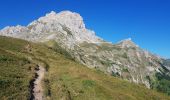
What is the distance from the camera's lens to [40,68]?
72812 mm

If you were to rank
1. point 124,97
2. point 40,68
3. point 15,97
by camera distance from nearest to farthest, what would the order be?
point 15,97, point 124,97, point 40,68

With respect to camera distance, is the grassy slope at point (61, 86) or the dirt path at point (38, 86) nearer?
the dirt path at point (38, 86)

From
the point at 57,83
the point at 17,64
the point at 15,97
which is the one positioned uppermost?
the point at 17,64

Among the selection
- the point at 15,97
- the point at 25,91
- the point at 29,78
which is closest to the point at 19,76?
the point at 29,78

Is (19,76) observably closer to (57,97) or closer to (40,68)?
(57,97)

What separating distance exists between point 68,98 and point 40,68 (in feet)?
90.4

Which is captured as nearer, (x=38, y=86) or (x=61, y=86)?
(x=38, y=86)

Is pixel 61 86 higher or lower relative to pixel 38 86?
higher

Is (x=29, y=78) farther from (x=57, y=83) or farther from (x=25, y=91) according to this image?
(x=25, y=91)

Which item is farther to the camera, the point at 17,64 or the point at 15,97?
the point at 17,64

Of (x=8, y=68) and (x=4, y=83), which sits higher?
(x=8, y=68)

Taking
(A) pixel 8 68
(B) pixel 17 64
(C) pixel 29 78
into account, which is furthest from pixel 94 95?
(B) pixel 17 64

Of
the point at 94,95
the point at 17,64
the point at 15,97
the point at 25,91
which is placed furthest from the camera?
the point at 17,64

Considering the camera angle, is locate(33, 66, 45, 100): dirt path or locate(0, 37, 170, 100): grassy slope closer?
locate(33, 66, 45, 100): dirt path
